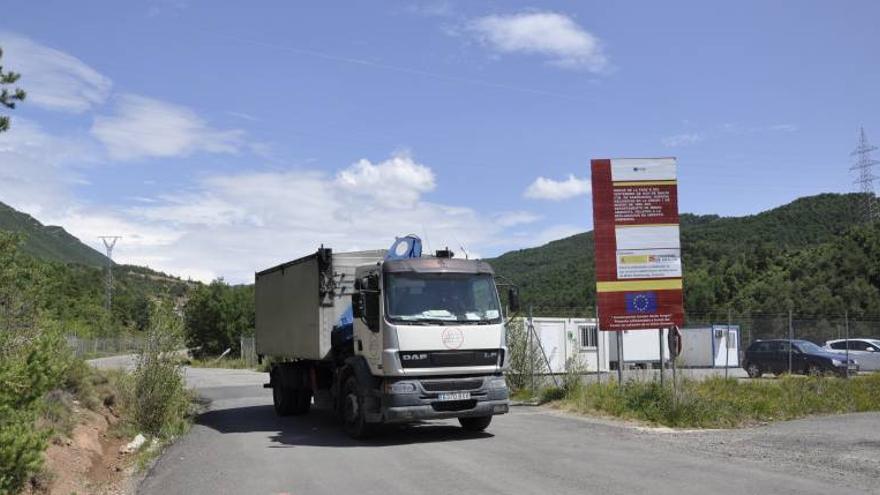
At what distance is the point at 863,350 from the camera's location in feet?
97.2

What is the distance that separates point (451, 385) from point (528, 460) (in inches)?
89.6

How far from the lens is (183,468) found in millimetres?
10680

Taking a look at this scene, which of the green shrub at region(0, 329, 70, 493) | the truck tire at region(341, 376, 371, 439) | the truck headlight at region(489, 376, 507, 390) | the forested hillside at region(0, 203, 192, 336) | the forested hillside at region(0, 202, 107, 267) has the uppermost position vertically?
the forested hillside at region(0, 202, 107, 267)

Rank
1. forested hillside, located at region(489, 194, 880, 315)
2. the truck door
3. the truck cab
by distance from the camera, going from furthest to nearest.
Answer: forested hillside, located at region(489, 194, 880, 315) < the truck door < the truck cab

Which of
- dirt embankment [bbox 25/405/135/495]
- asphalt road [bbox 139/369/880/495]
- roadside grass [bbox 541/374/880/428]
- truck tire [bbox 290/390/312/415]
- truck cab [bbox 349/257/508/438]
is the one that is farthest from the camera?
truck tire [bbox 290/390/312/415]

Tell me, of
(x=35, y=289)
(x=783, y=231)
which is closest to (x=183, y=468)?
(x=35, y=289)

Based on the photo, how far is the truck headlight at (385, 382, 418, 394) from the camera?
11875 millimetres

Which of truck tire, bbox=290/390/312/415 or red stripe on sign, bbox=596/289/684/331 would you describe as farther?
red stripe on sign, bbox=596/289/684/331

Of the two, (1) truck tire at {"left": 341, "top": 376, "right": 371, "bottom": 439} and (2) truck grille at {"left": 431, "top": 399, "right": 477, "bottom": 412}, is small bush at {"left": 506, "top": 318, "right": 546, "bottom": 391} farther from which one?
(2) truck grille at {"left": 431, "top": 399, "right": 477, "bottom": 412}

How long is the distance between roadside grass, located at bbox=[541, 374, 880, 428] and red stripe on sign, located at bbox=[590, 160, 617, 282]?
104 inches

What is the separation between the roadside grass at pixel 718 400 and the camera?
14.8 meters

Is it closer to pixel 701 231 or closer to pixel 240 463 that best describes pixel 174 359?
pixel 240 463

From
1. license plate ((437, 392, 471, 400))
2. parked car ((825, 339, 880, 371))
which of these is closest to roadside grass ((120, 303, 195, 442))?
license plate ((437, 392, 471, 400))

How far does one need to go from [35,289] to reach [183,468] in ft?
27.2
